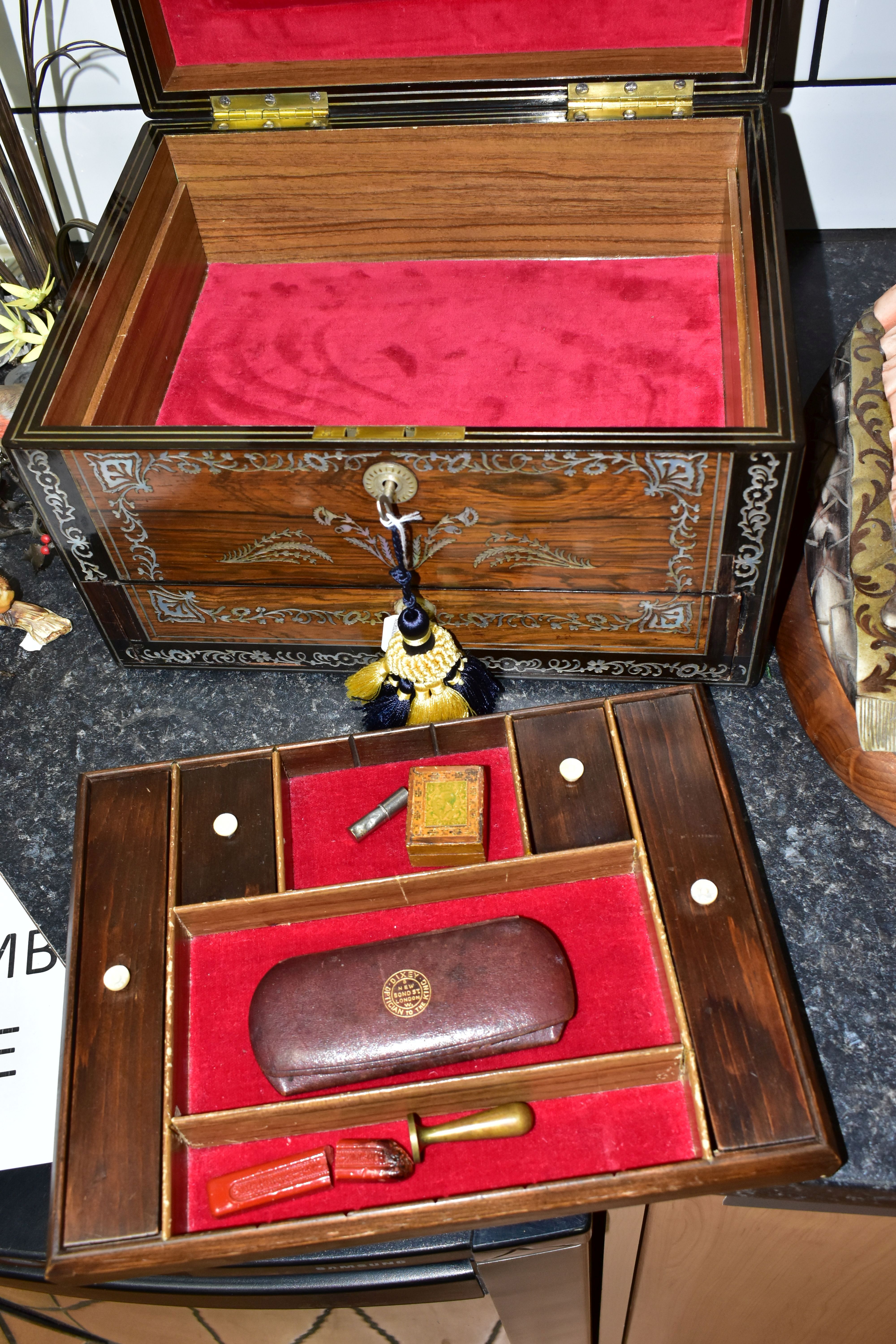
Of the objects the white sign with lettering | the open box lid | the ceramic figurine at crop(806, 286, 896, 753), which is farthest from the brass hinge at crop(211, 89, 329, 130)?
the white sign with lettering

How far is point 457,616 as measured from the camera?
1.09m

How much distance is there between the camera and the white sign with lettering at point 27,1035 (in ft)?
3.09

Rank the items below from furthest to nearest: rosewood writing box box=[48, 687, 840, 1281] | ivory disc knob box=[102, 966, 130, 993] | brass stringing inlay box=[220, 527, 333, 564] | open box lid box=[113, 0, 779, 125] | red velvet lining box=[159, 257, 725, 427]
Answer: red velvet lining box=[159, 257, 725, 427]
open box lid box=[113, 0, 779, 125]
brass stringing inlay box=[220, 527, 333, 564]
ivory disc knob box=[102, 966, 130, 993]
rosewood writing box box=[48, 687, 840, 1281]

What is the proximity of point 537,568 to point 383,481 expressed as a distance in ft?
0.58

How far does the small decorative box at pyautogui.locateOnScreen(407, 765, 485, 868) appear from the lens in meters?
0.93

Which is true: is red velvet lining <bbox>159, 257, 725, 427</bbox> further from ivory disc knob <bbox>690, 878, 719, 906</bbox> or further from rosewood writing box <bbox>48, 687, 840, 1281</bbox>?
ivory disc knob <bbox>690, 878, 719, 906</bbox>

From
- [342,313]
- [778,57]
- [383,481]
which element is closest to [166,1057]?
[383,481]

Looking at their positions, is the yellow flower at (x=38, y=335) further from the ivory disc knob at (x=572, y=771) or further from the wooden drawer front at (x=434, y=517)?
the ivory disc knob at (x=572, y=771)

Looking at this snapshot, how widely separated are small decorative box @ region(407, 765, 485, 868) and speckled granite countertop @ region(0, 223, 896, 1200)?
19 cm

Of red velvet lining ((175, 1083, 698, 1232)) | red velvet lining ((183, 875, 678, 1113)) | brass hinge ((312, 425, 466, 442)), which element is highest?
brass hinge ((312, 425, 466, 442))

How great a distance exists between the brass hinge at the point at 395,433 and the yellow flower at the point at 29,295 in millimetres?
516

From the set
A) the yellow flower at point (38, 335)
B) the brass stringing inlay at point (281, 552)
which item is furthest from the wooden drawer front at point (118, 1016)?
the yellow flower at point (38, 335)

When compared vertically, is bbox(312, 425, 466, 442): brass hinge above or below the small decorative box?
above

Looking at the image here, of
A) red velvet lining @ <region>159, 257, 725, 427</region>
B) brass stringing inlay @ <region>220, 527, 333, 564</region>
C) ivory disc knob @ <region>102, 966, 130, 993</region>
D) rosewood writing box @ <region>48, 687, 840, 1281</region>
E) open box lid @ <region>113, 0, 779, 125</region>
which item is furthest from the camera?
red velvet lining @ <region>159, 257, 725, 427</region>
